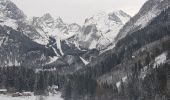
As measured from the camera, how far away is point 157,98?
644 ft

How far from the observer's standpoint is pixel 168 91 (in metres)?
199

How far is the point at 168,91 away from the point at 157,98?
6.21 meters
